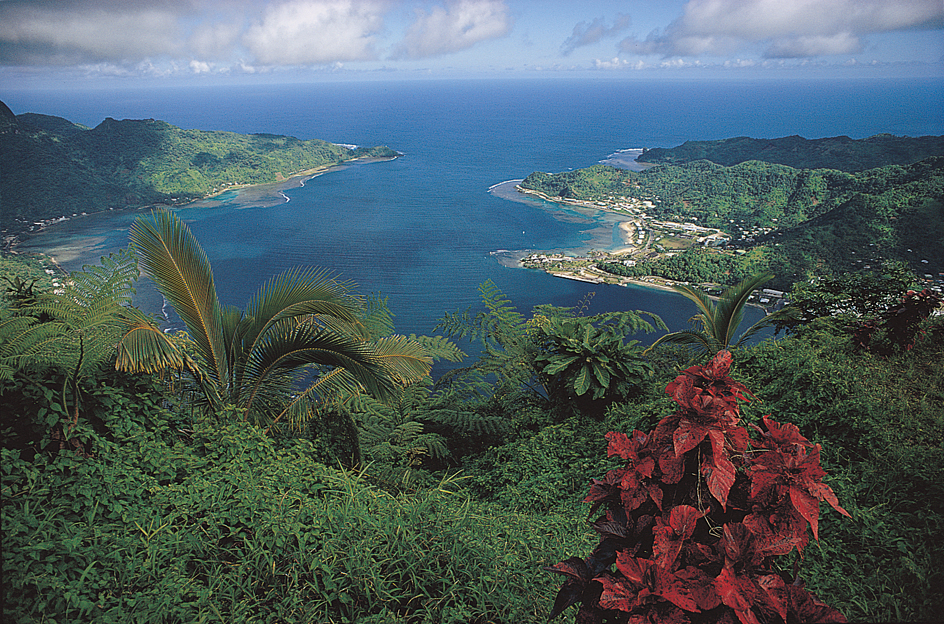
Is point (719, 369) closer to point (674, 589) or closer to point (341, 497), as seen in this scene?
point (674, 589)

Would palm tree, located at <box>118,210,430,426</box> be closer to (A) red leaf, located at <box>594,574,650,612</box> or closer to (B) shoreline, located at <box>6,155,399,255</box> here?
(A) red leaf, located at <box>594,574,650,612</box>

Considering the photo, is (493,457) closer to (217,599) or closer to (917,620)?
(217,599)

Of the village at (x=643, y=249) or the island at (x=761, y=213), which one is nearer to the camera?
the island at (x=761, y=213)

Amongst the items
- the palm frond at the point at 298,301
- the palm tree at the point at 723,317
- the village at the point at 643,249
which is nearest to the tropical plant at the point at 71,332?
the palm frond at the point at 298,301

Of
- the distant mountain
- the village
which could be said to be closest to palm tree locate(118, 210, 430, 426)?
the village

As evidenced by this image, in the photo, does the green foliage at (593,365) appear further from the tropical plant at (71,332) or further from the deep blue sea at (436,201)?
the deep blue sea at (436,201)

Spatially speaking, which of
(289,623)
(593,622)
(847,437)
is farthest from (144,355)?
(847,437)
